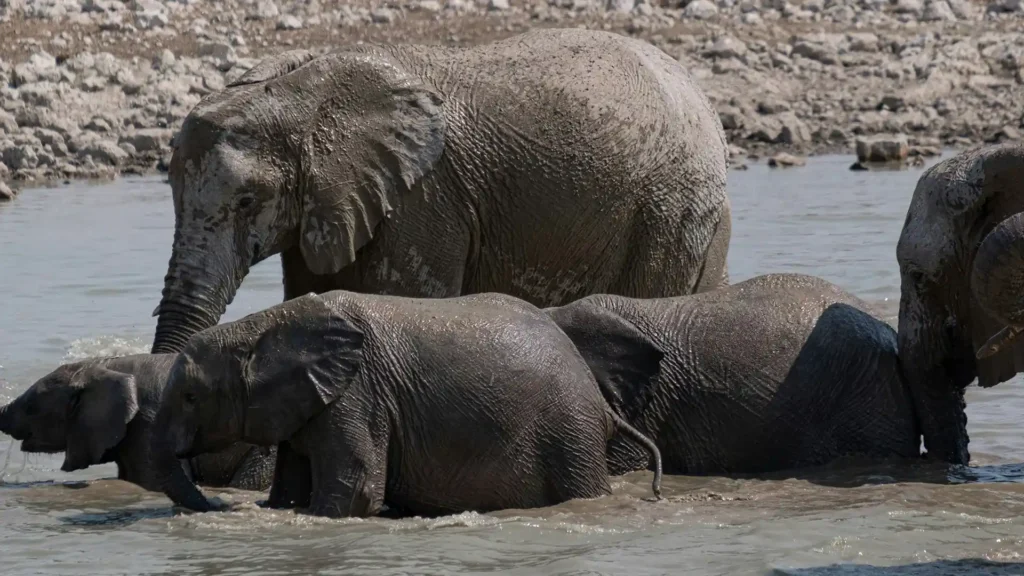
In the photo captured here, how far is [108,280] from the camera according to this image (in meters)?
16.0

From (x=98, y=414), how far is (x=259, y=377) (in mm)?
1243

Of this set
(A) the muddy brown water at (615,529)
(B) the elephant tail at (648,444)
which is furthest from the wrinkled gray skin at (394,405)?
(B) the elephant tail at (648,444)

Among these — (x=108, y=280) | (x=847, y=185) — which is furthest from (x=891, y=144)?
(x=108, y=280)

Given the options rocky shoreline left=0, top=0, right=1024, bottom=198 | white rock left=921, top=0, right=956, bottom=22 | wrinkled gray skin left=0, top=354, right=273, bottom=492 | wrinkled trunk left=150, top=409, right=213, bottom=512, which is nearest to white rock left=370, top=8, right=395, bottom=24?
rocky shoreline left=0, top=0, right=1024, bottom=198

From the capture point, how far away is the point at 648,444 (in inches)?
306

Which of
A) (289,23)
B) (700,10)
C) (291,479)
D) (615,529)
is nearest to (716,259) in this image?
(615,529)

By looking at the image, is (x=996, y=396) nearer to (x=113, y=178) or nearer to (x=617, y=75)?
(x=617, y=75)

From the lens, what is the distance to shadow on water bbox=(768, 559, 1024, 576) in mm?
6629

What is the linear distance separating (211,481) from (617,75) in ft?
8.14

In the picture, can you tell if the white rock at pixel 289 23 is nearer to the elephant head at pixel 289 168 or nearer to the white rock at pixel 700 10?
the white rock at pixel 700 10

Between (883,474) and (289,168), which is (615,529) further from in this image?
(289,168)

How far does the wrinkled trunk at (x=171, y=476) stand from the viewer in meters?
7.55

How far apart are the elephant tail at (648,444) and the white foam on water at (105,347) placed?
5.21 metres

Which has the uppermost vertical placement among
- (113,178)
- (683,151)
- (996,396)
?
(683,151)
